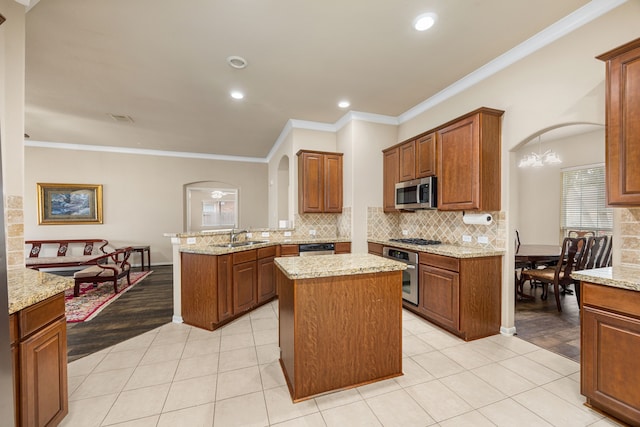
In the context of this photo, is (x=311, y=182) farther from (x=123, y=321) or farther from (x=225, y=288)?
(x=123, y=321)

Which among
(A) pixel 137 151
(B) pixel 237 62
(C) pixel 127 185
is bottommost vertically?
(C) pixel 127 185

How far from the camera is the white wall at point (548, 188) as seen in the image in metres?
5.06

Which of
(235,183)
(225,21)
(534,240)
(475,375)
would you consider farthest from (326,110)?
(534,240)

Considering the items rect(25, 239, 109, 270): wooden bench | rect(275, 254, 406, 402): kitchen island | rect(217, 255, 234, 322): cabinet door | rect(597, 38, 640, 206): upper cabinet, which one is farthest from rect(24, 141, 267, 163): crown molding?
rect(597, 38, 640, 206): upper cabinet

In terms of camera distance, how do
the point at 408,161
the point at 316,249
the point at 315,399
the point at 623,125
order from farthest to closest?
the point at 316,249 → the point at 408,161 → the point at 315,399 → the point at 623,125

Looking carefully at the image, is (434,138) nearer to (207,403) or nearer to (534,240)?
(207,403)

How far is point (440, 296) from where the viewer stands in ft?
9.49

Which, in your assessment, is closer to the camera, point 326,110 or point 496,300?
point 496,300

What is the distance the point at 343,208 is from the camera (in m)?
4.48

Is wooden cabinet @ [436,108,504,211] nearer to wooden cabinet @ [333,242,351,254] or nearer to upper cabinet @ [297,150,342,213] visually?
wooden cabinet @ [333,242,351,254]

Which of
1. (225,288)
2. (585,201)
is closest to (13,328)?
(225,288)

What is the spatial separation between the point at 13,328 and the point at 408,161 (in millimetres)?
3891

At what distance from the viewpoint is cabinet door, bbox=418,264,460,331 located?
270 centimetres

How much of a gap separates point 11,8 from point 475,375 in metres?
4.36
